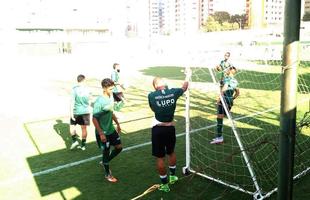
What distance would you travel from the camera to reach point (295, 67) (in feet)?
9.94

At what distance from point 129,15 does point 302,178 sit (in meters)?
171

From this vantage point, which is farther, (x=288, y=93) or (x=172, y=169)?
(x=172, y=169)

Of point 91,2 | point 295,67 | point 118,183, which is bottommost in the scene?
point 118,183

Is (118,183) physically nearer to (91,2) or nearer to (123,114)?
(123,114)

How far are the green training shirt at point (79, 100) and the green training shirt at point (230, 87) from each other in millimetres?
3668

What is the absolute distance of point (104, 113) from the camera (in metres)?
7.08

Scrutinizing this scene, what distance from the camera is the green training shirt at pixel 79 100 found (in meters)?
9.12

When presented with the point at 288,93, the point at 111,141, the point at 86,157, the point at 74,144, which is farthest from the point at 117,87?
the point at 288,93

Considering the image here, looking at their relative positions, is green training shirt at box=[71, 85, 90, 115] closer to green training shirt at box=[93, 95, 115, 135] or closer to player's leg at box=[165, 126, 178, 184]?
green training shirt at box=[93, 95, 115, 135]

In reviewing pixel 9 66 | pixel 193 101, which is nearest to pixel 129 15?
pixel 9 66

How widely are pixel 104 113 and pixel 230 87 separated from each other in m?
3.72

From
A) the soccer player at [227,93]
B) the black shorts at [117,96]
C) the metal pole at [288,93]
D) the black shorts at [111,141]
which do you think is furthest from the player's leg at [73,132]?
the metal pole at [288,93]

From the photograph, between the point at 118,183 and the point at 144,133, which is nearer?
the point at 118,183

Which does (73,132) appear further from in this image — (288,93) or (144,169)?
(288,93)
